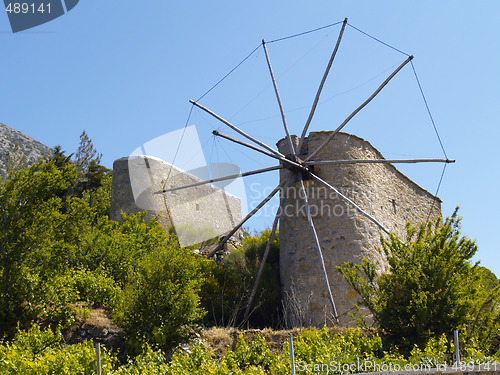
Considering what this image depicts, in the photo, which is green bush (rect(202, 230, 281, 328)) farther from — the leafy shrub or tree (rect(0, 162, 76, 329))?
the leafy shrub

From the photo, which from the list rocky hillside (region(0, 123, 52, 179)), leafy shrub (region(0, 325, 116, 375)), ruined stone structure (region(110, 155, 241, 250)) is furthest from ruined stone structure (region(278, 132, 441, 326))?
rocky hillside (region(0, 123, 52, 179))

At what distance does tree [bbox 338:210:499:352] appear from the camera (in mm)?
8117

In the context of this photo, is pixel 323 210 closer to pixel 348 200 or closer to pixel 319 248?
pixel 348 200

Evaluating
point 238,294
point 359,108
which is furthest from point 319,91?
point 238,294

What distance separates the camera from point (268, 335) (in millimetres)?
9109

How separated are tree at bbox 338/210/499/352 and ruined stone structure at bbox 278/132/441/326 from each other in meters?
1.89

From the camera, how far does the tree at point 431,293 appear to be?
320 inches

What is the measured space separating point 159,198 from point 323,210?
Answer: 651 centimetres

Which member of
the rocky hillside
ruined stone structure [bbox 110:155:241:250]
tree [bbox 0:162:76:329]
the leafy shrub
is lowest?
the leafy shrub

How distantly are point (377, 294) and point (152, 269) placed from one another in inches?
155

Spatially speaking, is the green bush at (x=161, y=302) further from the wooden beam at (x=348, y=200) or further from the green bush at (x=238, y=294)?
the wooden beam at (x=348, y=200)

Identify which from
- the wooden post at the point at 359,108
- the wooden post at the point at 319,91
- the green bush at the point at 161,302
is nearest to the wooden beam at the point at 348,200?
the wooden post at the point at 359,108

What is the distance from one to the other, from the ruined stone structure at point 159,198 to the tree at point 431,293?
756cm

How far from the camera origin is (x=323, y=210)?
1152cm
